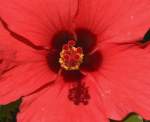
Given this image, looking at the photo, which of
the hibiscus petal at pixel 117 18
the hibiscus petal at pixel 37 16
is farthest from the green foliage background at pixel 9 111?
the hibiscus petal at pixel 117 18

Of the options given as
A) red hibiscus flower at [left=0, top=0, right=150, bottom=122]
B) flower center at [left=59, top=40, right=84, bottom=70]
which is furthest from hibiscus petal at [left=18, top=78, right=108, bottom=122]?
flower center at [left=59, top=40, right=84, bottom=70]

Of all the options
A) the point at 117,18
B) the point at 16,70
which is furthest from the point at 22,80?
the point at 117,18

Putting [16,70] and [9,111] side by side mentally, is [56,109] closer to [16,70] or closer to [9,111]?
[16,70]

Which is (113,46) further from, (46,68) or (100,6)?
(46,68)

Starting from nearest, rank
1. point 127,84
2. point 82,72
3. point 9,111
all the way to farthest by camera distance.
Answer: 1. point 127,84
2. point 82,72
3. point 9,111

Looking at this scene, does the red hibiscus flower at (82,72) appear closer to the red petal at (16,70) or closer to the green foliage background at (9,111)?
the red petal at (16,70)

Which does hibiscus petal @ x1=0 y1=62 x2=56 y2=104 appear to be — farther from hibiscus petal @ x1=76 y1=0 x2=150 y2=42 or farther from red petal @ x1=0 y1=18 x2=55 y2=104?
hibiscus petal @ x1=76 y1=0 x2=150 y2=42

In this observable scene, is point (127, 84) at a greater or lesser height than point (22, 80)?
lesser
